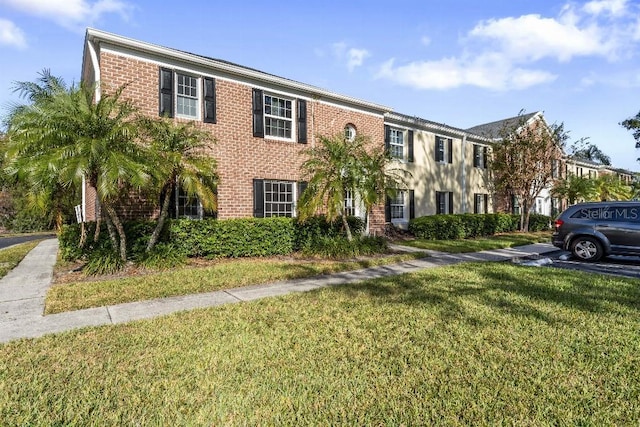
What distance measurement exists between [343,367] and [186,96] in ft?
32.3

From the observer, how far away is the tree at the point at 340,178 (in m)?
9.85

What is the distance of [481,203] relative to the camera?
21844 millimetres

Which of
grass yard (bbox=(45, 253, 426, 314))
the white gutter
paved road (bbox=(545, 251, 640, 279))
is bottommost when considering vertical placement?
paved road (bbox=(545, 251, 640, 279))

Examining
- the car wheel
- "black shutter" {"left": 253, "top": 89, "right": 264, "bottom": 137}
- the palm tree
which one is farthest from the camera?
"black shutter" {"left": 253, "top": 89, "right": 264, "bottom": 137}

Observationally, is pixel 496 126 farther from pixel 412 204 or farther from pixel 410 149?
pixel 412 204

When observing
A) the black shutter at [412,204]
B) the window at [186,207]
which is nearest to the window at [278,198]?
the window at [186,207]

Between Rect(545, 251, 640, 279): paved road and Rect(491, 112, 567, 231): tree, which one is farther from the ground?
Rect(491, 112, 567, 231): tree

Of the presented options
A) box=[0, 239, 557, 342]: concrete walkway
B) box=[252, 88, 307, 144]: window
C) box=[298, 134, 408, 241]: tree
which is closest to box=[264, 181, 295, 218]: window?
box=[252, 88, 307, 144]: window

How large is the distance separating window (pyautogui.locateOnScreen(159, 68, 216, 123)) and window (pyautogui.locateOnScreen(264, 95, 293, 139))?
2024mm

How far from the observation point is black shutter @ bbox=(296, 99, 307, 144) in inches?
510

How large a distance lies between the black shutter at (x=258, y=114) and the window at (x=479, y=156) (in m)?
14.8

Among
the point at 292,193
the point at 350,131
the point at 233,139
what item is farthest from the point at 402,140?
the point at 233,139

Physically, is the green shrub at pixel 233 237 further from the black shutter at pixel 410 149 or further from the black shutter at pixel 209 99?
the black shutter at pixel 410 149

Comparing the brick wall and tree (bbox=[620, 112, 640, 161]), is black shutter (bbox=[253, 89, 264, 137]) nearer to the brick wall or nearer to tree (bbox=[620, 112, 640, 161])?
the brick wall
